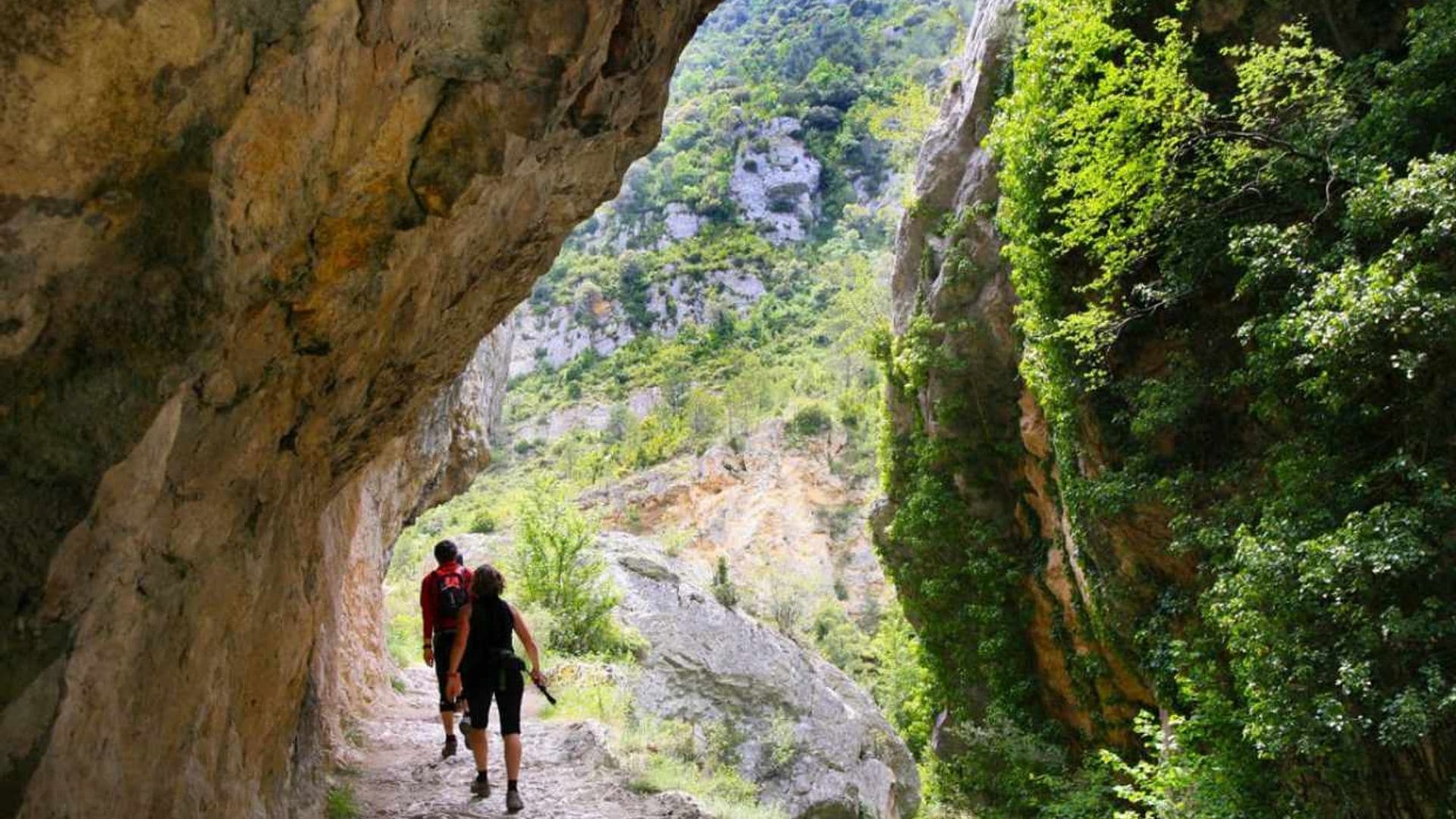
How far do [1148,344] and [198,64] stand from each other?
10.3 m

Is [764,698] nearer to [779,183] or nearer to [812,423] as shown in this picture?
[812,423]

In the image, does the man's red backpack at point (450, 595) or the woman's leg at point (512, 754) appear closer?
the woman's leg at point (512, 754)

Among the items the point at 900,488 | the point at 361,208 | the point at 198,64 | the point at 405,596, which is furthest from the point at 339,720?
the point at 900,488

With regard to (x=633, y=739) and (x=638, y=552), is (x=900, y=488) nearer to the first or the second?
(x=638, y=552)

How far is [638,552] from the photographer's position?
1619cm

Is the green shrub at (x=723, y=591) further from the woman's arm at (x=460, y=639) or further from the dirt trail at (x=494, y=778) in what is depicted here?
the woman's arm at (x=460, y=639)

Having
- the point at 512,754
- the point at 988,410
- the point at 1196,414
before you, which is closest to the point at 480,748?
the point at 512,754

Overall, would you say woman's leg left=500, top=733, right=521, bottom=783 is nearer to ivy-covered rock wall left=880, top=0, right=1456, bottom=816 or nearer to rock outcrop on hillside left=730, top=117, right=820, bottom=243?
ivy-covered rock wall left=880, top=0, right=1456, bottom=816

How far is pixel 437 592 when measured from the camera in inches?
279

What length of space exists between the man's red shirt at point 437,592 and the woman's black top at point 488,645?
716 millimetres

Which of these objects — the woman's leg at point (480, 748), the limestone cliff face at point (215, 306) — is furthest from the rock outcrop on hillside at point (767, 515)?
the limestone cliff face at point (215, 306)

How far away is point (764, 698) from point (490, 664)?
7532mm

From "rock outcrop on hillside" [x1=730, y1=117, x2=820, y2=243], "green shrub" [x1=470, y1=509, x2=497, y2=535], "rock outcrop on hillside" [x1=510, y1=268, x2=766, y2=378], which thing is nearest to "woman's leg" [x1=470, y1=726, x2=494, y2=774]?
"green shrub" [x1=470, y1=509, x2=497, y2=535]

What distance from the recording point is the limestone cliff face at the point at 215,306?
8.38 feet
